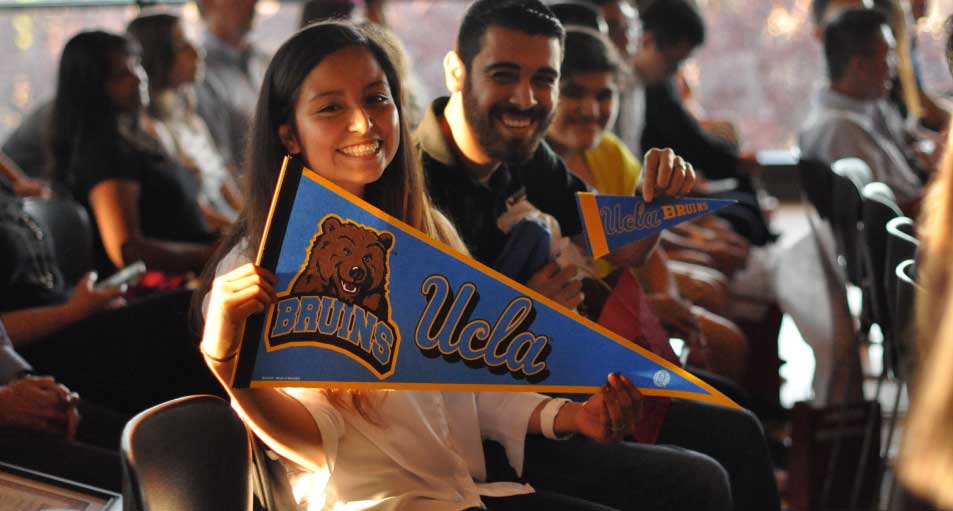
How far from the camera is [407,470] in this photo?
1682 millimetres

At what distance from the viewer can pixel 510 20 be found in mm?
2119

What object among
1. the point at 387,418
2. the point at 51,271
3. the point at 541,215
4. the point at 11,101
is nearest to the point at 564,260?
the point at 541,215

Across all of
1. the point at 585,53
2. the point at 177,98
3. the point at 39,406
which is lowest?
the point at 39,406

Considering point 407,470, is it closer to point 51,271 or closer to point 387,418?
point 387,418

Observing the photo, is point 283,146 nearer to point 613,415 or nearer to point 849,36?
point 613,415

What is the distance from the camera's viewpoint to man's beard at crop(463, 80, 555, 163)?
84.4 inches

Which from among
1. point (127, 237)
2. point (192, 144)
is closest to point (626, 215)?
point (127, 237)

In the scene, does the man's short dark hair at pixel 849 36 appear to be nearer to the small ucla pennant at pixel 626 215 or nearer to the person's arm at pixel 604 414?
the small ucla pennant at pixel 626 215

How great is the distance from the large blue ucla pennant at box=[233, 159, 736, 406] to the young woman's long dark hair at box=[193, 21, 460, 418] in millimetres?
140

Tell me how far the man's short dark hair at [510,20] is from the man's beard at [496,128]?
0.08 meters

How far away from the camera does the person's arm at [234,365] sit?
1.45 m

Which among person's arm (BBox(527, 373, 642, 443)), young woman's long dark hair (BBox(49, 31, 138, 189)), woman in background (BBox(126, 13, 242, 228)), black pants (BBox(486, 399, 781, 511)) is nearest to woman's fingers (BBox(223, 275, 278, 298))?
person's arm (BBox(527, 373, 642, 443))

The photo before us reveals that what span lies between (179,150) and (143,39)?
377 mm

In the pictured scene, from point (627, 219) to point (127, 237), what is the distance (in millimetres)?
1688
